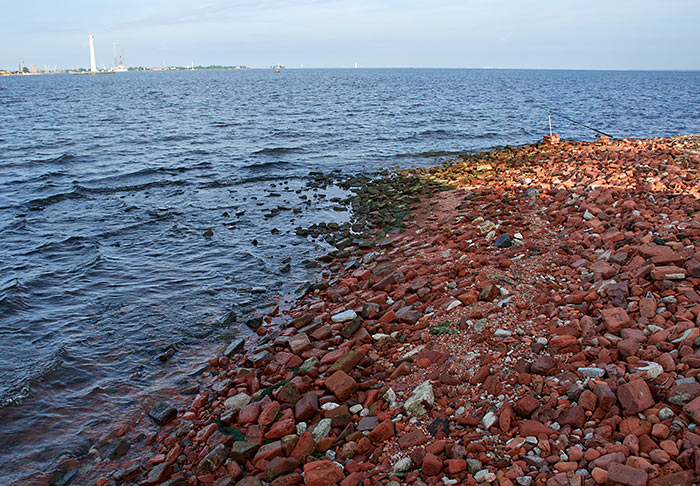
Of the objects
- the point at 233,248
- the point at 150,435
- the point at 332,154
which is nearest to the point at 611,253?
the point at 150,435

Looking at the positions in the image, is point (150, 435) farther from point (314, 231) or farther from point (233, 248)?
point (314, 231)

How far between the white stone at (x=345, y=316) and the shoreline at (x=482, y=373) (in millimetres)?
39

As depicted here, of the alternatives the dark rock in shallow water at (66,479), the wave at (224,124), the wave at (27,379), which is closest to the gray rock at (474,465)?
the dark rock in shallow water at (66,479)

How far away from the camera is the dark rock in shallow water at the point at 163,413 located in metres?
6.45

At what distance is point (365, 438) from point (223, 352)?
4000 millimetres

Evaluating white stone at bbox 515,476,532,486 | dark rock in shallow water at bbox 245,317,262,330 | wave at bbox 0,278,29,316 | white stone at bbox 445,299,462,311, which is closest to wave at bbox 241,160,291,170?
wave at bbox 0,278,29,316

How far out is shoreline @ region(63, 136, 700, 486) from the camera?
4.17m

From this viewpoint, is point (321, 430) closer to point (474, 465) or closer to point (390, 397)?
point (390, 397)

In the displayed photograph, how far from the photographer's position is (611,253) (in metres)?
7.24

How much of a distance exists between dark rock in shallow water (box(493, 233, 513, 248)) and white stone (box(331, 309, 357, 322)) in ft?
11.3

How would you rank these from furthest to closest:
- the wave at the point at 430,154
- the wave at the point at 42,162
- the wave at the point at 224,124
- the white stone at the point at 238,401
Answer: the wave at the point at 224,124, the wave at the point at 430,154, the wave at the point at 42,162, the white stone at the point at 238,401

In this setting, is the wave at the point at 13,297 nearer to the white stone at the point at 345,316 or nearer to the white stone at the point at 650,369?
the white stone at the point at 345,316

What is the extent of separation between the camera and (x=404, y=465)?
14.7 feet

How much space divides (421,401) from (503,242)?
16.7 feet
